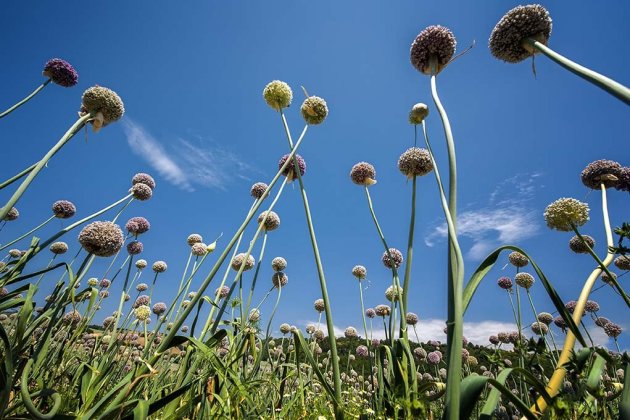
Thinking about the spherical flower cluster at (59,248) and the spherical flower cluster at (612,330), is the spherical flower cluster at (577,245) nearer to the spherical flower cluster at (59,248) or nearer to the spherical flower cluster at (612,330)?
the spherical flower cluster at (612,330)

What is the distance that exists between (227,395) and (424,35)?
2452 mm

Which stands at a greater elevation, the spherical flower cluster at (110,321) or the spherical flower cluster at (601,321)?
the spherical flower cluster at (601,321)

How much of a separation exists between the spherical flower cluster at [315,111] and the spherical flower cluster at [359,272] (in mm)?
3154

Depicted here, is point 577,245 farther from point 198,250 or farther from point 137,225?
point 137,225

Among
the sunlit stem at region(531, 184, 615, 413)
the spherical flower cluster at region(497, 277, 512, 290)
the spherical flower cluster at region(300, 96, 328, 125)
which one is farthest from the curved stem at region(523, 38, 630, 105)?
the spherical flower cluster at region(497, 277, 512, 290)

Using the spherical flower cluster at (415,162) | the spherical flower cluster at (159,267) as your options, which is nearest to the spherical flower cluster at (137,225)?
the spherical flower cluster at (159,267)

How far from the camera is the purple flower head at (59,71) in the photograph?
369 cm

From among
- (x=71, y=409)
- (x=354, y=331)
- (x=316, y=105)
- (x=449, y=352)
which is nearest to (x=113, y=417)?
(x=71, y=409)

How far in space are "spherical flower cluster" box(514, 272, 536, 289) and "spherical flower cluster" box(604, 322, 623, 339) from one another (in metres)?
3.63

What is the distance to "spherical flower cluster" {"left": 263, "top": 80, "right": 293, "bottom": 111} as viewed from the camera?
2789mm

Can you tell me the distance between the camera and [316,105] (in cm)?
267

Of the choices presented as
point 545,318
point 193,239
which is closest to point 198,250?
point 193,239

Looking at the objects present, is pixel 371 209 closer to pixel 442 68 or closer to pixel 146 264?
pixel 442 68

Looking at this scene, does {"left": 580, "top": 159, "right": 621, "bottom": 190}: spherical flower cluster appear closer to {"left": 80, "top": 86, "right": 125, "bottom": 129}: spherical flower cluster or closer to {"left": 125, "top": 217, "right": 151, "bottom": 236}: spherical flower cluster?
{"left": 80, "top": 86, "right": 125, "bottom": 129}: spherical flower cluster
